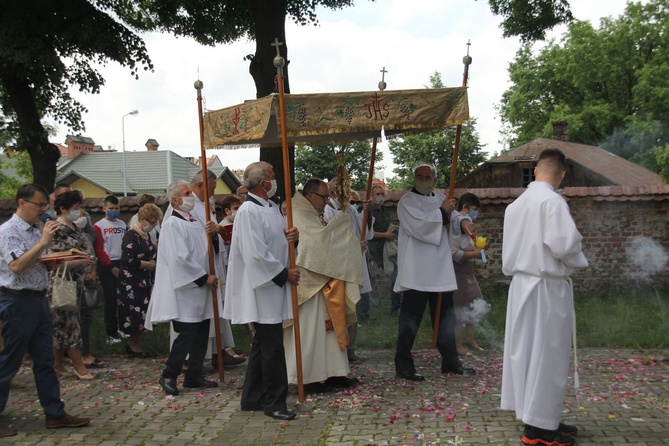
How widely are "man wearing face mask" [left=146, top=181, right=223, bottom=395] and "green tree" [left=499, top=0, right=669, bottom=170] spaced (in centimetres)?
4116

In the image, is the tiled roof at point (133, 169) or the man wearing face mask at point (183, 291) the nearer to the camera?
the man wearing face mask at point (183, 291)

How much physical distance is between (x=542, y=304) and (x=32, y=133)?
37.6 feet

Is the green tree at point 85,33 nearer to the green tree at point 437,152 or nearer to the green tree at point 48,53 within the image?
the green tree at point 48,53

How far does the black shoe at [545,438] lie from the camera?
4.96 meters

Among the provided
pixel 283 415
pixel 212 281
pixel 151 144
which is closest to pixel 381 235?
pixel 212 281

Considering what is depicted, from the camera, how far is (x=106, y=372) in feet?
26.3

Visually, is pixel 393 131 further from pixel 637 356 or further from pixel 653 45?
pixel 653 45

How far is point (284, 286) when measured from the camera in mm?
6281

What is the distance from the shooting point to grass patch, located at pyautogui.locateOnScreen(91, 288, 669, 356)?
8.79 m

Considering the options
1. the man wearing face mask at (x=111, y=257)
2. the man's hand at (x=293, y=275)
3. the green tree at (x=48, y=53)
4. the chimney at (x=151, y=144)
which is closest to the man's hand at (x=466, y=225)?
the man's hand at (x=293, y=275)

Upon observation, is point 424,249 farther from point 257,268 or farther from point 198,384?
point 198,384

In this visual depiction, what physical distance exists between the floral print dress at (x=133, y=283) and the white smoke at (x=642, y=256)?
8460 mm

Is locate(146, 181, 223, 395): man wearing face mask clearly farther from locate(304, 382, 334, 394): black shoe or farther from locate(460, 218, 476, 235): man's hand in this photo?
locate(460, 218, 476, 235): man's hand

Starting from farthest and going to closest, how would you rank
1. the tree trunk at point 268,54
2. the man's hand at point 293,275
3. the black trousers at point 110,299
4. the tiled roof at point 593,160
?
the tiled roof at point 593,160, the tree trunk at point 268,54, the black trousers at point 110,299, the man's hand at point 293,275
